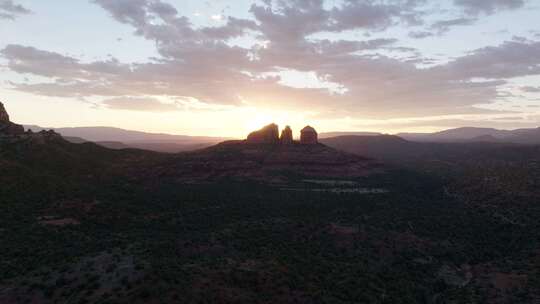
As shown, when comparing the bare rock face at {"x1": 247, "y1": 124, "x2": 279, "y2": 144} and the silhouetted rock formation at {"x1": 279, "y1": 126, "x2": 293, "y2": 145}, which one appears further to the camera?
the silhouetted rock formation at {"x1": 279, "y1": 126, "x2": 293, "y2": 145}

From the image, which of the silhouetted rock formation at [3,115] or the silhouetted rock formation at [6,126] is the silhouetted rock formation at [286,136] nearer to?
the silhouetted rock formation at [6,126]

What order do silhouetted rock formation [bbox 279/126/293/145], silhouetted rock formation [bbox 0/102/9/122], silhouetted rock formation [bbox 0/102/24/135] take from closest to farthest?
1. silhouetted rock formation [bbox 0/102/24/135]
2. silhouetted rock formation [bbox 0/102/9/122]
3. silhouetted rock formation [bbox 279/126/293/145]

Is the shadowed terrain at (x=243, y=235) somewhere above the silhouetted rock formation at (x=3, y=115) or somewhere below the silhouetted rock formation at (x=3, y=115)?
below

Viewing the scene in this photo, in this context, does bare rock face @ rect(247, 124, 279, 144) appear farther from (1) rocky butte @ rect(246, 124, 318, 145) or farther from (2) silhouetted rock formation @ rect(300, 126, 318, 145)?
(2) silhouetted rock formation @ rect(300, 126, 318, 145)

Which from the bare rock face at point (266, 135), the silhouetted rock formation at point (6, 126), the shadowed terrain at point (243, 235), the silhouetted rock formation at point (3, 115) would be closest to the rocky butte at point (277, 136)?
the bare rock face at point (266, 135)

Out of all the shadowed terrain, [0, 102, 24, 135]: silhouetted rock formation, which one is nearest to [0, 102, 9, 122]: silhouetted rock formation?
[0, 102, 24, 135]: silhouetted rock formation

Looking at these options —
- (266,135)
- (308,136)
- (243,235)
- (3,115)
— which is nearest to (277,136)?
(266,135)
